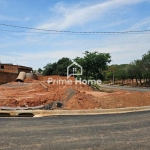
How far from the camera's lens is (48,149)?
545cm

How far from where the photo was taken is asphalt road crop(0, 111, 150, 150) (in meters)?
5.70

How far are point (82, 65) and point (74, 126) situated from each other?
26.0 metres

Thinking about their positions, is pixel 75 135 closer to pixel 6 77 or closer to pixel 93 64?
pixel 93 64

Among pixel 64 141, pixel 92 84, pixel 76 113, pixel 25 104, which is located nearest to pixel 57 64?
pixel 92 84

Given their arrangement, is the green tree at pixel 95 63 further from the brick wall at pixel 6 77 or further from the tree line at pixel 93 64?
the brick wall at pixel 6 77

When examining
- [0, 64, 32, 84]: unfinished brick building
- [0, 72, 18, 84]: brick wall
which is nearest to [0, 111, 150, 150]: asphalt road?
[0, 72, 18, 84]: brick wall

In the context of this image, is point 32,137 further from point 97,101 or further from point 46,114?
point 97,101

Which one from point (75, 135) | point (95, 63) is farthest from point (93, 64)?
point (75, 135)

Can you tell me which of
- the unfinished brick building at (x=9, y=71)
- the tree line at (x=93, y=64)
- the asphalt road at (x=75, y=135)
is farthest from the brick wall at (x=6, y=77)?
the asphalt road at (x=75, y=135)

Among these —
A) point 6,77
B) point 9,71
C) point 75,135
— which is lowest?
point 75,135

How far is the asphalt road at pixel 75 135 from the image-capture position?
5.70 metres

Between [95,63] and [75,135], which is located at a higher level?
[95,63]

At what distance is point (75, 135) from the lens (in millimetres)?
6805

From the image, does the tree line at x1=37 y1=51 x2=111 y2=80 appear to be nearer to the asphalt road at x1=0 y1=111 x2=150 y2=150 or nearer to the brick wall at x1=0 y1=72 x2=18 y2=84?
the brick wall at x1=0 y1=72 x2=18 y2=84
